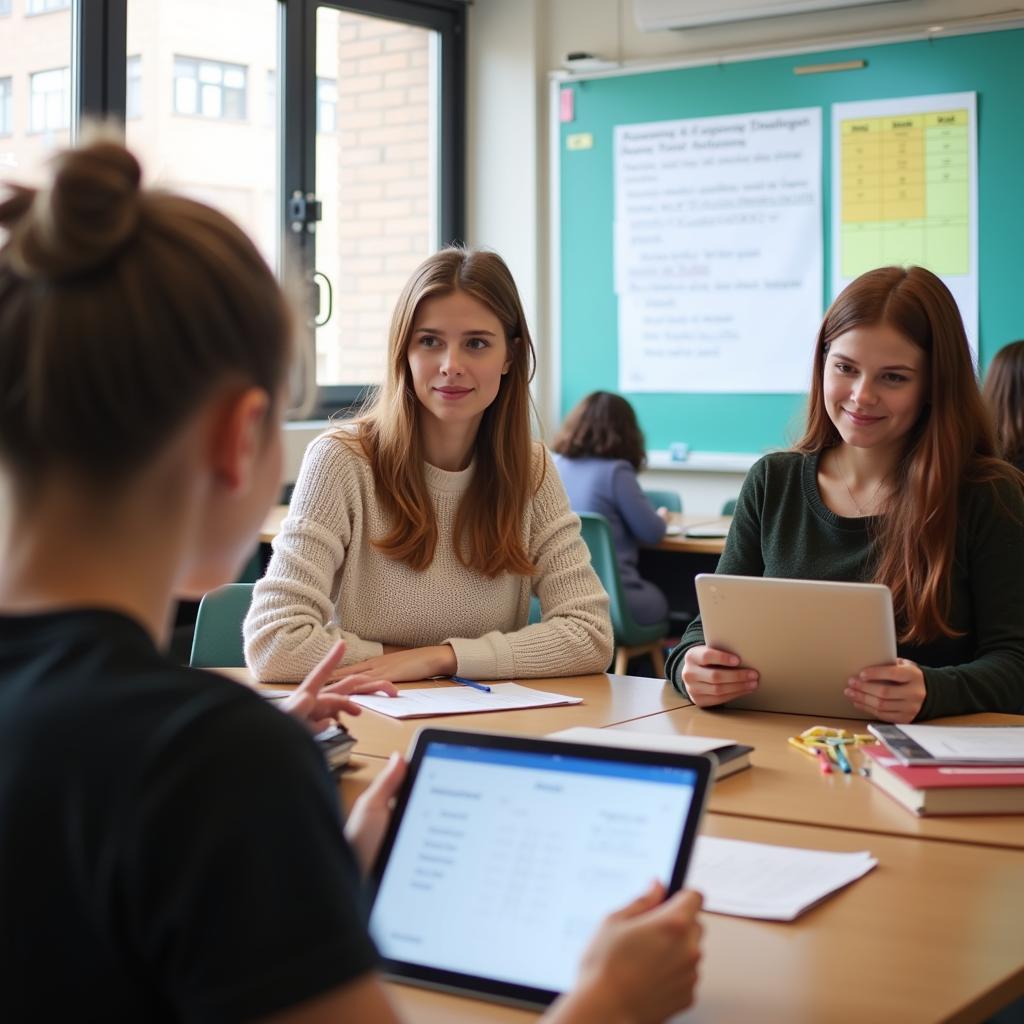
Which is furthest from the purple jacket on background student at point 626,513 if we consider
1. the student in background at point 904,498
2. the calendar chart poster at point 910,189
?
the student in background at point 904,498

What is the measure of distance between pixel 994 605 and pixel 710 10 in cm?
367

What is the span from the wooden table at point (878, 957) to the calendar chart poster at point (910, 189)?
3702 millimetres

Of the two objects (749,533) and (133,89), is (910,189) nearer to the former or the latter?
(133,89)

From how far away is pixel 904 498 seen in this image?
2.21 metres

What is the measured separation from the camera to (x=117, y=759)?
0.66 meters

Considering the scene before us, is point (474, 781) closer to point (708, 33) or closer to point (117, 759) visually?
point (117, 759)

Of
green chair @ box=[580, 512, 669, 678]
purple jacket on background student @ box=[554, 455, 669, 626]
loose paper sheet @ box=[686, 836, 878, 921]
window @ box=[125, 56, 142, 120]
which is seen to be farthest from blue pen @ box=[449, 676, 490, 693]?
window @ box=[125, 56, 142, 120]

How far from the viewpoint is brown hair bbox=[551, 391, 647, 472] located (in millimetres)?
4340

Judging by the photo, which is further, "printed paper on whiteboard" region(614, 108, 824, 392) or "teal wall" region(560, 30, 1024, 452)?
"printed paper on whiteboard" region(614, 108, 824, 392)

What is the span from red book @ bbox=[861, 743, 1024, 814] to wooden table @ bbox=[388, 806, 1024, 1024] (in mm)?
127

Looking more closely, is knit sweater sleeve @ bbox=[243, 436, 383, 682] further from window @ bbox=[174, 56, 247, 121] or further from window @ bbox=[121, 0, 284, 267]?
window @ bbox=[174, 56, 247, 121]

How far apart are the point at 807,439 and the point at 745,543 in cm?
22

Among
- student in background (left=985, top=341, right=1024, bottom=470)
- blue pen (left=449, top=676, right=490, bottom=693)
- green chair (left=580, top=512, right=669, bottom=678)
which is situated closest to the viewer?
blue pen (left=449, top=676, right=490, bottom=693)

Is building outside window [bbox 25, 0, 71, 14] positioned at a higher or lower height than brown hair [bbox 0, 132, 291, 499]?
higher
